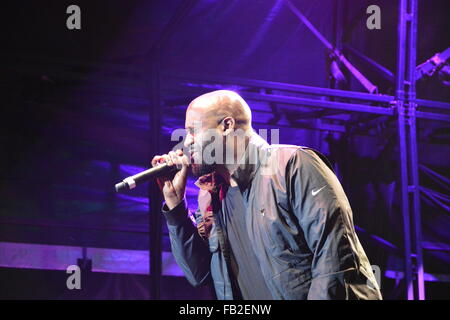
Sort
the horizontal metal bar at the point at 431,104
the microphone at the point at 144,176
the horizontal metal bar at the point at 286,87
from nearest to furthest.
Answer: the microphone at the point at 144,176, the horizontal metal bar at the point at 286,87, the horizontal metal bar at the point at 431,104

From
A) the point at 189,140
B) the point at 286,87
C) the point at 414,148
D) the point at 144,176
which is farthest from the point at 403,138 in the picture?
the point at 144,176

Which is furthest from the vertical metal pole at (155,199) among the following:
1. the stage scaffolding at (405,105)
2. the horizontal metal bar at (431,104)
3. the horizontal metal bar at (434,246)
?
the horizontal metal bar at (434,246)

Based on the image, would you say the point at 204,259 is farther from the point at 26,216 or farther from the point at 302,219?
the point at 26,216

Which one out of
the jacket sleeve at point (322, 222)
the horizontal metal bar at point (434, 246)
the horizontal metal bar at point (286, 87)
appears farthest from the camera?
the horizontal metal bar at point (434, 246)

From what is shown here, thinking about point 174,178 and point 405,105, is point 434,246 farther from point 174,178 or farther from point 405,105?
point 174,178

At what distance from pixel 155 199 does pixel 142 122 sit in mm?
→ 562

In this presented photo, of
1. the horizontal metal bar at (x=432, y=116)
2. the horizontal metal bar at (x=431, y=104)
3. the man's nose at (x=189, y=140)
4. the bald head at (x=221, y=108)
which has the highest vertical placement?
the horizontal metal bar at (x=431, y=104)

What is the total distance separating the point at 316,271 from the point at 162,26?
1.88 m

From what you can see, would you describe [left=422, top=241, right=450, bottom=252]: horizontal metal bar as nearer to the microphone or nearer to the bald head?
the bald head

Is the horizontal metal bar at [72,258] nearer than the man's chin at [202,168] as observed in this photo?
No

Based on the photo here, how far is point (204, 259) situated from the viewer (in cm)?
206

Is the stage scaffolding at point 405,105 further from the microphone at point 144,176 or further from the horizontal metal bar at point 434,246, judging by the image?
the microphone at point 144,176

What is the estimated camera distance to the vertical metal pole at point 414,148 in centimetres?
289

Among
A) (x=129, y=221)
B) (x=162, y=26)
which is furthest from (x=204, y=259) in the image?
(x=162, y=26)
